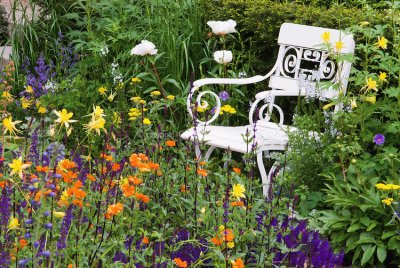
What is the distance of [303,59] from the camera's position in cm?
543

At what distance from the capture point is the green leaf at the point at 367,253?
3920 millimetres

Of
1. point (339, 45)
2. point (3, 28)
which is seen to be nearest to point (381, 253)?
point (339, 45)

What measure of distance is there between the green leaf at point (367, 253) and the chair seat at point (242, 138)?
816 millimetres

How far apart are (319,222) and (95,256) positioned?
151cm

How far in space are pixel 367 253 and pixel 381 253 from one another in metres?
0.07

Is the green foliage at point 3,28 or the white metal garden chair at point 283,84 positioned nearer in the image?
the white metal garden chair at point 283,84

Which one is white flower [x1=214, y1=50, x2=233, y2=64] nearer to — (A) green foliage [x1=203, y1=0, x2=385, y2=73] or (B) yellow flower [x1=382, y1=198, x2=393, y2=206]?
(A) green foliage [x1=203, y1=0, x2=385, y2=73]

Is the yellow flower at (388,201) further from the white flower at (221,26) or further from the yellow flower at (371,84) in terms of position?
the white flower at (221,26)

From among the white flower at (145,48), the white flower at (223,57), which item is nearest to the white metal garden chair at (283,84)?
the white flower at (223,57)

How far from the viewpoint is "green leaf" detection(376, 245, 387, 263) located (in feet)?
12.8

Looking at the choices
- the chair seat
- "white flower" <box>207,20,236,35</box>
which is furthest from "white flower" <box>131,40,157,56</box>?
the chair seat

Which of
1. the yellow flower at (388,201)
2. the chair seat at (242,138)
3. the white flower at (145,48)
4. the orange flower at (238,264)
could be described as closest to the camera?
the orange flower at (238,264)

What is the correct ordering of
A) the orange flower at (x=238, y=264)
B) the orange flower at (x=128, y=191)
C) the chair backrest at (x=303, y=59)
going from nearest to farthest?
the orange flower at (x=238, y=264) < the orange flower at (x=128, y=191) < the chair backrest at (x=303, y=59)

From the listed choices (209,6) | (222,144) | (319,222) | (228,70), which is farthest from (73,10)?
(319,222)
